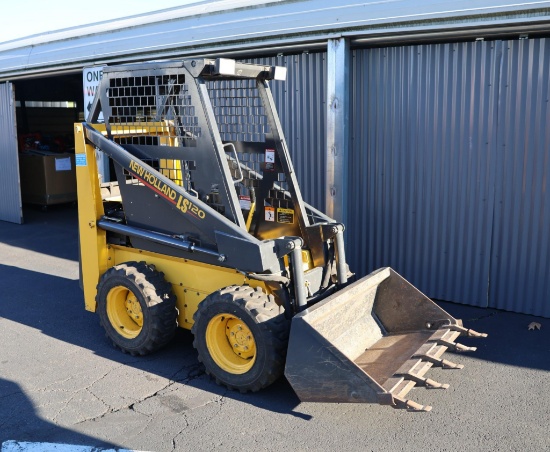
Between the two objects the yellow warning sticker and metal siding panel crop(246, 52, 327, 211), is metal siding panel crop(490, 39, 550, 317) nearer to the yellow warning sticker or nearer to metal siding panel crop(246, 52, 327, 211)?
metal siding panel crop(246, 52, 327, 211)

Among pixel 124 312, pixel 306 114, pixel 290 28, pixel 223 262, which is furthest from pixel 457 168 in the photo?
pixel 124 312

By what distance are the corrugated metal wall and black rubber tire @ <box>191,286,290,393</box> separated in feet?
9.65

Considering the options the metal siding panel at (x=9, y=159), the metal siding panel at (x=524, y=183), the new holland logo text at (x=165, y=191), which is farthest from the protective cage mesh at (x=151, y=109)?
the metal siding panel at (x=9, y=159)

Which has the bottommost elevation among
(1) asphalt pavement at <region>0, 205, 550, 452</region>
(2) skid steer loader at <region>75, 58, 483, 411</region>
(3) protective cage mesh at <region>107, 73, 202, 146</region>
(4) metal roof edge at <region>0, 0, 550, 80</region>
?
(1) asphalt pavement at <region>0, 205, 550, 452</region>

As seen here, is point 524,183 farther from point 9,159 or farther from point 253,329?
point 9,159

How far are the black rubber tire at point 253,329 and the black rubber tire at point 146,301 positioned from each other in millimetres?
474

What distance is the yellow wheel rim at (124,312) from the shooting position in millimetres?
5801

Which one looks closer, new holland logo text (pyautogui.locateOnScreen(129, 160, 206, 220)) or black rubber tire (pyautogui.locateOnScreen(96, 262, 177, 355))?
new holland logo text (pyautogui.locateOnScreen(129, 160, 206, 220))

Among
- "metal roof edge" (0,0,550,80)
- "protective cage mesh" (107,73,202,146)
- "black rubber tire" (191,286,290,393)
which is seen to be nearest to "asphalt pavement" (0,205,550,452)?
"black rubber tire" (191,286,290,393)

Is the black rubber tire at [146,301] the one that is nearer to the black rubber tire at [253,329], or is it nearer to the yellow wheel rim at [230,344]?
the black rubber tire at [253,329]

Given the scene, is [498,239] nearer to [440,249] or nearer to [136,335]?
[440,249]

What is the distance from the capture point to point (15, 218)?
12930 mm

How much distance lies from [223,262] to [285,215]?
98cm

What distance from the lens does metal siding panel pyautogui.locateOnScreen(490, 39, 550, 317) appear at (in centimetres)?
644
